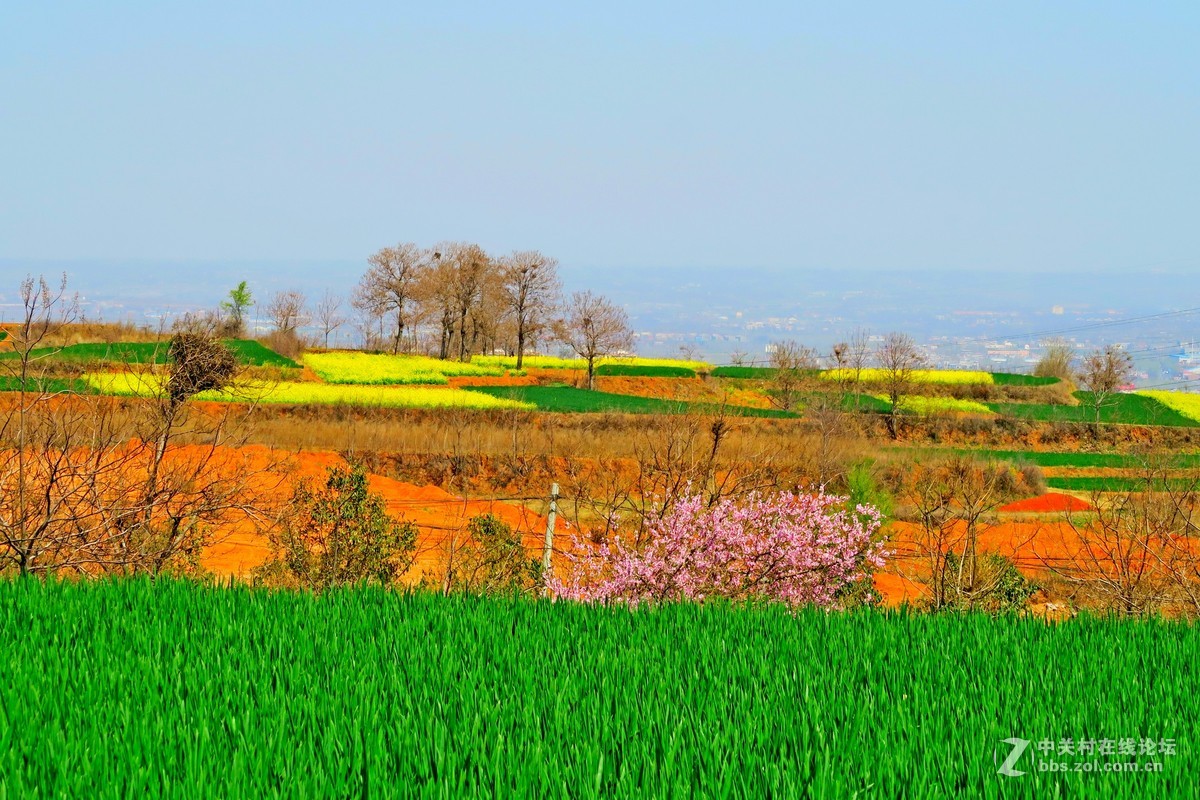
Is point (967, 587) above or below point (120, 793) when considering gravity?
below

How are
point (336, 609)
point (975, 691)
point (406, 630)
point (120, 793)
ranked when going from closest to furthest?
point (120, 793) → point (975, 691) → point (406, 630) → point (336, 609)

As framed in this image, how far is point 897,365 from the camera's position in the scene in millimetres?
54875

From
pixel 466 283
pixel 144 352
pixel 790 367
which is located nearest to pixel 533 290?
pixel 466 283

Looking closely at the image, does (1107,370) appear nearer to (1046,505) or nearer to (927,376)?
(927,376)

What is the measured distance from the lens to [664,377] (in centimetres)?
6550

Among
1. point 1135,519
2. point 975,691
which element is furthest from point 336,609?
point 1135,519

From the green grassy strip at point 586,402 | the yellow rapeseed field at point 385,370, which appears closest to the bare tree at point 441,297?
the yellow rapeseed field at point 385,370

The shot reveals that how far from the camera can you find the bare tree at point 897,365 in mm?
45750

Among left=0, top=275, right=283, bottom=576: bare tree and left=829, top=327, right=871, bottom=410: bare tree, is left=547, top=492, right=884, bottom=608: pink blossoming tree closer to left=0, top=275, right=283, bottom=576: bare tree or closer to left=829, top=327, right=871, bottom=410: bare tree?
left=0, top=275, right=283, bottom=576: bare tree

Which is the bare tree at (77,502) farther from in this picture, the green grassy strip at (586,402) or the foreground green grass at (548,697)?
the green grassy strip at (586,402)

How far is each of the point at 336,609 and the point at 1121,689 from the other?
4.24m

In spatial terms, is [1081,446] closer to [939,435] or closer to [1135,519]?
[939,435]

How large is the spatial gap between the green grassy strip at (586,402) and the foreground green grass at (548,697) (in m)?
31.8

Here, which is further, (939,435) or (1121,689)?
(939,435)
